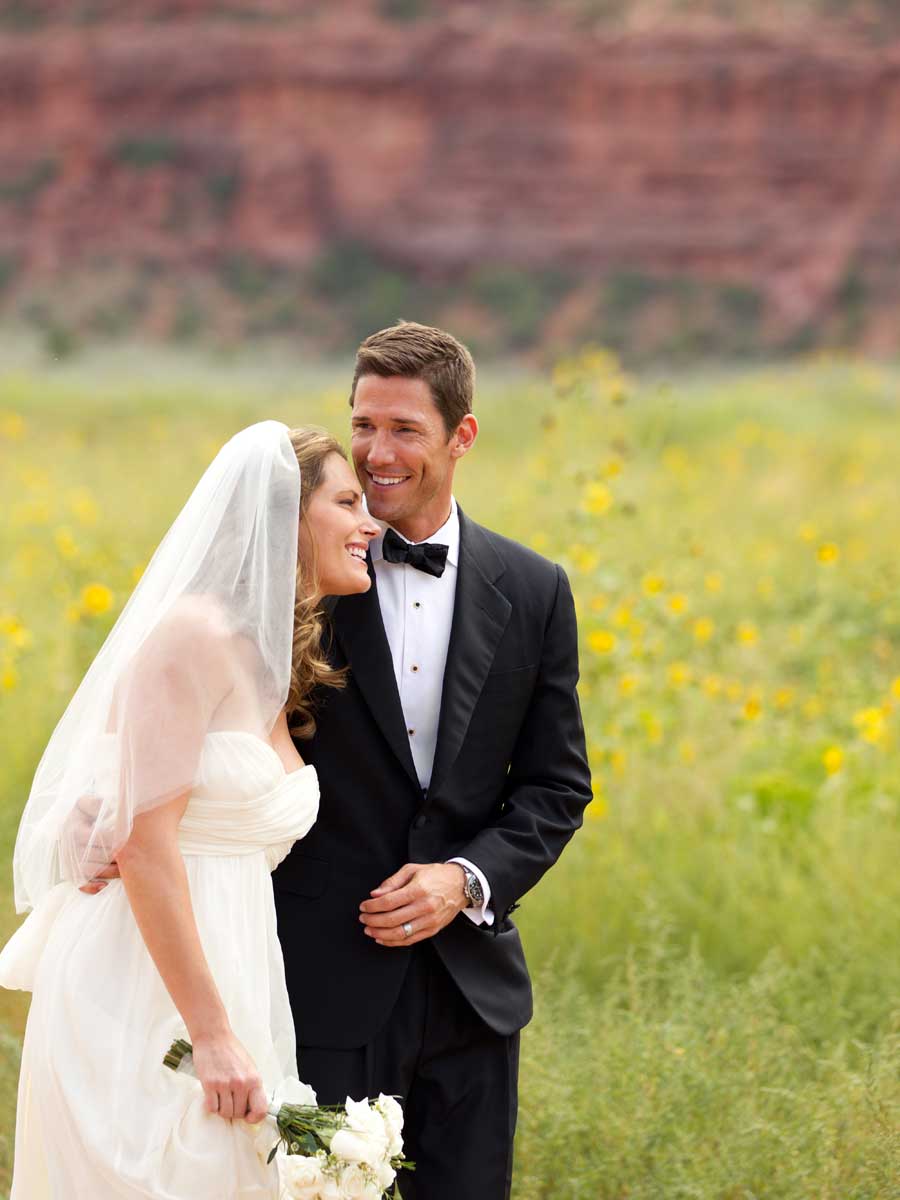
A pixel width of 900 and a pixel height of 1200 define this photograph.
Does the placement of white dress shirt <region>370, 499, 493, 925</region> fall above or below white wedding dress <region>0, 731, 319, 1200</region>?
above

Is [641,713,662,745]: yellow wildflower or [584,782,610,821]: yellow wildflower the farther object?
[641,713,662,745]: yellow wildflower

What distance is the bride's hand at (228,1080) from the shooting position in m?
2.33

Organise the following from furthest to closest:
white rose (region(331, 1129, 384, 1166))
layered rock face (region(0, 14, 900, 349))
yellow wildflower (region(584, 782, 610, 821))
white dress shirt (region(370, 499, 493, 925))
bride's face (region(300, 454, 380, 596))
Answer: layered rock face (region(0, 14, 900, 349))
yellow wildflower (region(584, 782, 610, 821))
white dress shirt (region(370, 499, 493, 925))
bride's face (region(300, 454, 380, 596))
white rose (region(331, 1129, 384, 1166))

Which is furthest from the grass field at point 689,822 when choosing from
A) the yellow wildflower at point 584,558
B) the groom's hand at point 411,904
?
the groom's hand at point 411,904

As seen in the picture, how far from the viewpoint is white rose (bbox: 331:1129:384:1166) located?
86.7 inches

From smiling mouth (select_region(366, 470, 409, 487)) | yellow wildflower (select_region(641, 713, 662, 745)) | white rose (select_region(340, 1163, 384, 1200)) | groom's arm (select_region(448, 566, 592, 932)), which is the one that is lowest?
yellow wildflower (select_region(641, 713, 662, 745))

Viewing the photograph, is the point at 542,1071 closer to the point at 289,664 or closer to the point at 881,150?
the point at 289,664

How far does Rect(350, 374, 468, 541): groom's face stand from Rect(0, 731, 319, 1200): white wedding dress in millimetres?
584

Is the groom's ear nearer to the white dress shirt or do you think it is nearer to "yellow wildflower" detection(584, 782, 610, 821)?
the white dress shirt

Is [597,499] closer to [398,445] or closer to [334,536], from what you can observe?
[398,445]

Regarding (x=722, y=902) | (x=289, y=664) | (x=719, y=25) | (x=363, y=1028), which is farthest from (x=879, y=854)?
(x=719, y=25)

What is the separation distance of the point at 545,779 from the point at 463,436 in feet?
2.23

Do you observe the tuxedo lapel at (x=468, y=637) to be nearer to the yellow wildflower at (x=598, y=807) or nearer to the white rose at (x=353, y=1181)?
the white rose at (x=353, y=1181)

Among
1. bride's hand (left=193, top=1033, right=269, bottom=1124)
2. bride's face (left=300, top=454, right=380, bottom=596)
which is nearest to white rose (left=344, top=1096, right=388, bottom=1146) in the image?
bride's hand (left=193, top=1033, right=269, bottom=1124)
